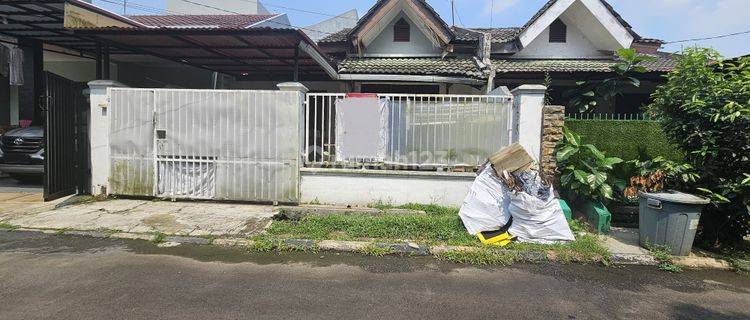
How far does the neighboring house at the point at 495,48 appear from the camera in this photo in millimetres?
11203

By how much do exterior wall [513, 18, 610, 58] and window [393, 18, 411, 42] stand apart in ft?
11.1

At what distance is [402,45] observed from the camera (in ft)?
41.5

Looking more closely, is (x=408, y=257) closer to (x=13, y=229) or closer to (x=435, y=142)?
(x=435, y=142)

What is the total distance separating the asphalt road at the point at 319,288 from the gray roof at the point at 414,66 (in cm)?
629

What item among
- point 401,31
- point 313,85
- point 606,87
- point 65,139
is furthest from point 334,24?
point 65,139

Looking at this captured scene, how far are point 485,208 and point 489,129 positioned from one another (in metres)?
1.99

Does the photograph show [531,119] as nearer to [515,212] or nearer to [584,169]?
[584,169]

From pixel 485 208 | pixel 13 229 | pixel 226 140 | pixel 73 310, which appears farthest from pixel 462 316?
pixel 13 229

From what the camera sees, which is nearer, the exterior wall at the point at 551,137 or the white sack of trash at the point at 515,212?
the white sack of trash at the point at 515,212

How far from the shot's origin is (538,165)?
22.6ft

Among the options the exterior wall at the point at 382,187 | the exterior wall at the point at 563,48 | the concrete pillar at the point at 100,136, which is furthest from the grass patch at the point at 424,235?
the exterior wall at the point at 563,48

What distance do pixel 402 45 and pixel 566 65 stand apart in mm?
4573

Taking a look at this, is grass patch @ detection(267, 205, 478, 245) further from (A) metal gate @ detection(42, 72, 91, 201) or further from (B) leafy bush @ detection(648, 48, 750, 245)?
(A) metal gate @ detection(42, 72, 91, 201)

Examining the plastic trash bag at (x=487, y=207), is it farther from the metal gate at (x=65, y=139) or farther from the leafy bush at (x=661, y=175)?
the metal gate at (x=65, y=139)
